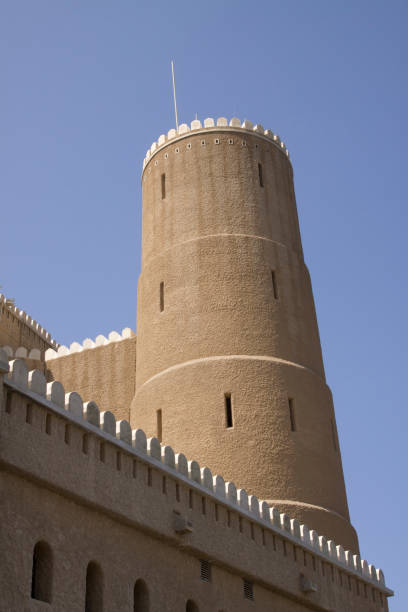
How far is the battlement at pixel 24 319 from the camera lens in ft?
84.5

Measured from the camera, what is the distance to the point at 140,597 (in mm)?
12336

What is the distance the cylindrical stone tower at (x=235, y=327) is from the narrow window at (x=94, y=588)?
594 centimetres

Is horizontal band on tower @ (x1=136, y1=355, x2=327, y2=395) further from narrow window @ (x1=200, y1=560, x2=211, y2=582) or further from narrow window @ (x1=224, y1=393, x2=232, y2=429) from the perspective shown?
narrow window @ (x1=200, y1=560, x2=211, y2=582)

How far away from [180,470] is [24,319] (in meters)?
14.1

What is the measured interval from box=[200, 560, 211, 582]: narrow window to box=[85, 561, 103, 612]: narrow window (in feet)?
8.38

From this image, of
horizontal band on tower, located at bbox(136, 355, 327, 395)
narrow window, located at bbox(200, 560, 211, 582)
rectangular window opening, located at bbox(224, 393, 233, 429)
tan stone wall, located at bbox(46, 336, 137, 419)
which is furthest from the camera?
tan stone wall, located at bbox(46, 336, 137, 419)

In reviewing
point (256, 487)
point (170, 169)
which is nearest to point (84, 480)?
point (256, 487)

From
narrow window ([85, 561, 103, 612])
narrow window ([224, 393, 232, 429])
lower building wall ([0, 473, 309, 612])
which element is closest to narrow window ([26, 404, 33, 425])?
lower building wall ([0, 473, 309, 612])

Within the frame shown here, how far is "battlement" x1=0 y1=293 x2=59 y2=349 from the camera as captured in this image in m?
25.8

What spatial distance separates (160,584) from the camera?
1262 cm

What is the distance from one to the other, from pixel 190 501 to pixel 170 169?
35.0 feet

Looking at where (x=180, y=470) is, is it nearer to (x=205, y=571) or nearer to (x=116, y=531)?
(x=205, y=571)

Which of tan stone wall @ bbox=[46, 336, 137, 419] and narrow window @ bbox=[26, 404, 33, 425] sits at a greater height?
tan stone wall @ bbox=[46, 336, 137, 419]

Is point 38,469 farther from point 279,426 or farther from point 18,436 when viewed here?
point 279,426
